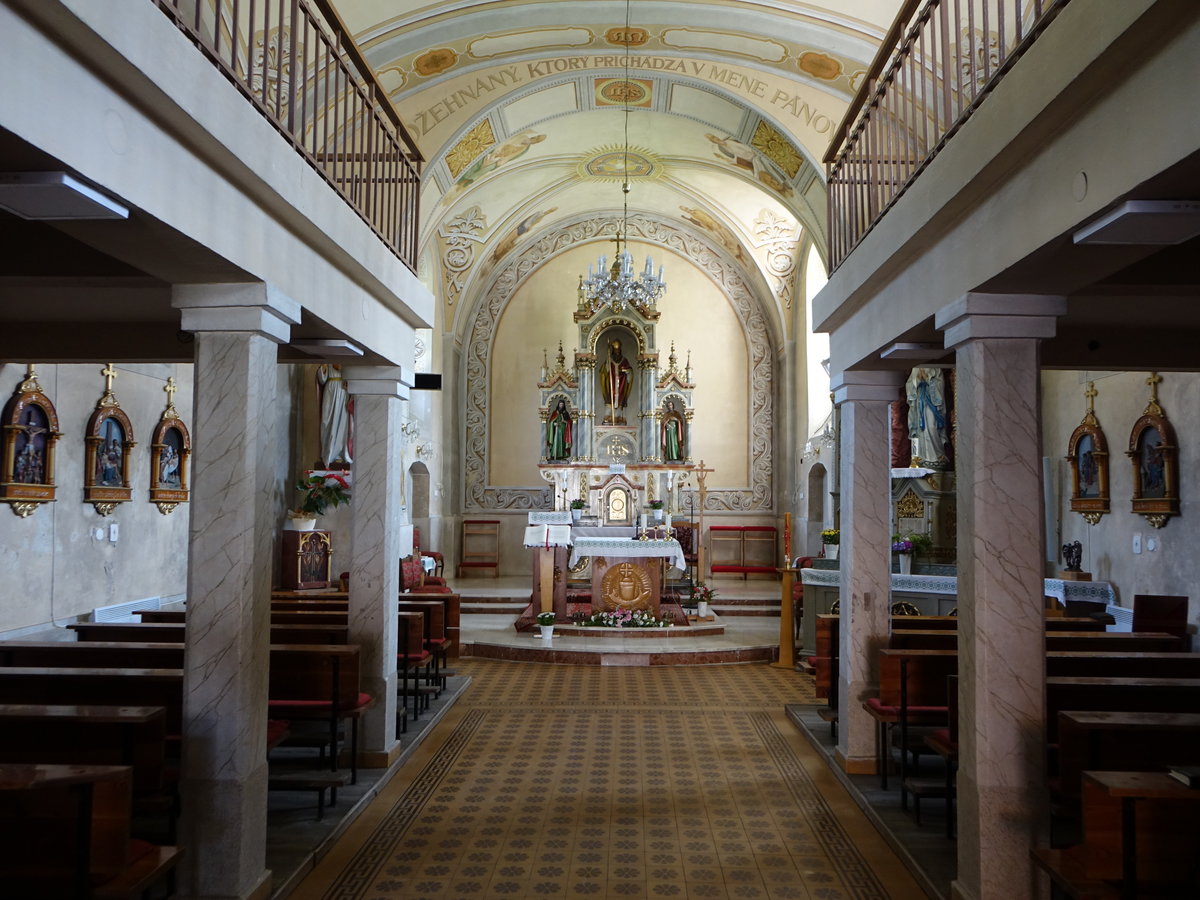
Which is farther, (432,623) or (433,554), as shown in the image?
(433,554)

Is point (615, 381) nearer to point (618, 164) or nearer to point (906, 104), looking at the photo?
point (618, 164)

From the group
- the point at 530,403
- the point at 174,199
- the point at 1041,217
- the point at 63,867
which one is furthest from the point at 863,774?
the point at 530,403

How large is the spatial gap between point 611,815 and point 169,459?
245 inches

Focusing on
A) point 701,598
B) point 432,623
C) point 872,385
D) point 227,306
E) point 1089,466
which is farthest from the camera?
point 701,598

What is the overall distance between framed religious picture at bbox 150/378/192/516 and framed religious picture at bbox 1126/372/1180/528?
30.6 feet

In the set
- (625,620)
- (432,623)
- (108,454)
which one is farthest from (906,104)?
(625,620)

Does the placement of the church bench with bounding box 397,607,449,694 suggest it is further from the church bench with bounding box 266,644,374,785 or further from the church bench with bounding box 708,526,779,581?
the church bench with bounding box 708,526,779,581

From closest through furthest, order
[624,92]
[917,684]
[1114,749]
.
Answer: [1114,749] < [917,684] < [624,92]

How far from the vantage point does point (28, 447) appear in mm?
7336

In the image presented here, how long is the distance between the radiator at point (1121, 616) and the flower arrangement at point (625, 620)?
540 cm

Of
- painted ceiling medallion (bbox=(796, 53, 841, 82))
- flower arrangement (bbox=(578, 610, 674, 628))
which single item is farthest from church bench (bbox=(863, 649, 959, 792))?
painted ceiling medallion (bbox=(796, 53, 841, 82))

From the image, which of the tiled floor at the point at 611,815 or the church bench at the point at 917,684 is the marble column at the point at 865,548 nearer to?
the tiled floor at the point at 611,815

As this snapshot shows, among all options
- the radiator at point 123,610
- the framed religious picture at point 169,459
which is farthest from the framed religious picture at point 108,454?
the radiator at point 123,610

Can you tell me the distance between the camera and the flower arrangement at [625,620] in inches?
494
